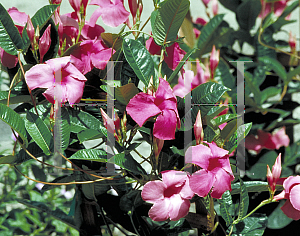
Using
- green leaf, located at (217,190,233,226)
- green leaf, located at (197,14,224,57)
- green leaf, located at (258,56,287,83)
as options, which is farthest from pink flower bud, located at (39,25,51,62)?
green leaf, located at (258,56,287,83)

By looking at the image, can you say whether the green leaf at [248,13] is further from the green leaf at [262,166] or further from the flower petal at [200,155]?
the flower petal at [200,155]

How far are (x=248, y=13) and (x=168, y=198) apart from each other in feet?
2.84

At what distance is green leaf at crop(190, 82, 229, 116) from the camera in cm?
36

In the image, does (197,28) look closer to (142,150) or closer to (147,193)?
(142,150)

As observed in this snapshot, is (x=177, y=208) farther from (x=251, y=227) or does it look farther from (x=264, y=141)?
(x=264, y=141)

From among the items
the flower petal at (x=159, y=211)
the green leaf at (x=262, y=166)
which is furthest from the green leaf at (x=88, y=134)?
the green leaf at (x=262, y=166)

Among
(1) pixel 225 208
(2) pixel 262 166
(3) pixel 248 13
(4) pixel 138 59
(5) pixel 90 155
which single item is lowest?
(2) pixel 262 166

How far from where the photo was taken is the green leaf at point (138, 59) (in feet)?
1.28

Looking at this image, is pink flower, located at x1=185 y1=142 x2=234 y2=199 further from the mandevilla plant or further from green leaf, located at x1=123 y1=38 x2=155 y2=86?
green leaf, located at x1=123 y1=38 x2=155 y2=86

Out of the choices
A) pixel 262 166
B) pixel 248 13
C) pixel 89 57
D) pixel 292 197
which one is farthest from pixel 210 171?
pixel 248 13

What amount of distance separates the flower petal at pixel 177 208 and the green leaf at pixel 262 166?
21.6 inches

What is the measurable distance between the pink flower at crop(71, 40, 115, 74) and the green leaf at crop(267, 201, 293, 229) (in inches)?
29.9

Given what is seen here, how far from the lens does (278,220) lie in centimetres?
88

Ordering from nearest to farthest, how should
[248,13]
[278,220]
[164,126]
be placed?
[164,126], [278,220], [248,13]
